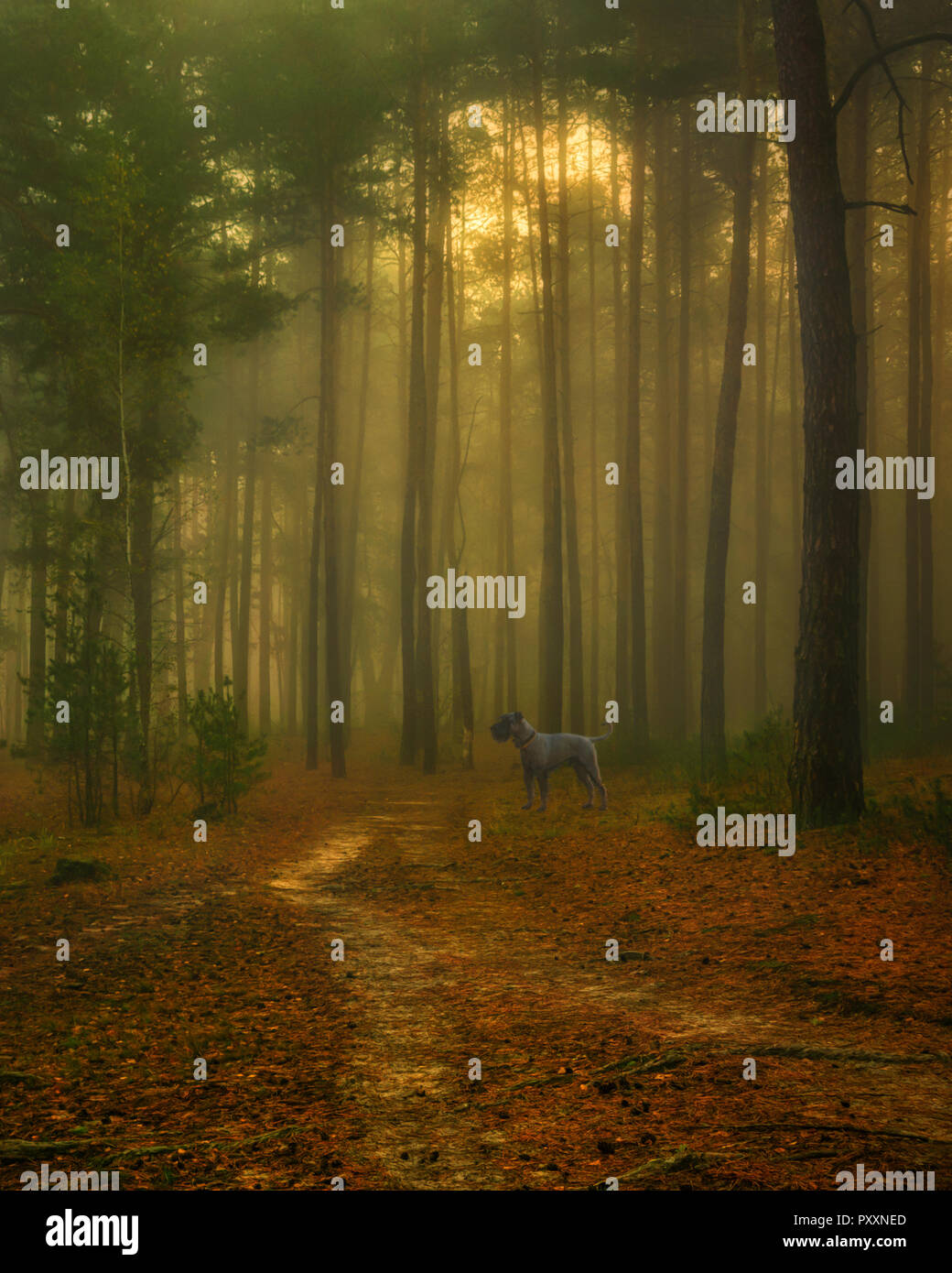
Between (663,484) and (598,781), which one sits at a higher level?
(663,484)

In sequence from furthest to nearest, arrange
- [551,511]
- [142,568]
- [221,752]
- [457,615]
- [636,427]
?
[457,615] → [636,427] → [551,511] → [142,568] → [221,752]

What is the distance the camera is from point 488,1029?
5648 millimetres

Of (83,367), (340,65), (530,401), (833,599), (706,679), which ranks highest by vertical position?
(340,65)

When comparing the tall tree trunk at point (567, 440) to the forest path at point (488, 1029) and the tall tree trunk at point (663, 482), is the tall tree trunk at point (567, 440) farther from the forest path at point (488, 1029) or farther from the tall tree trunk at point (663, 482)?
the forest path at point (488, 1029)

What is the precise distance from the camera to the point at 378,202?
80.1 feet

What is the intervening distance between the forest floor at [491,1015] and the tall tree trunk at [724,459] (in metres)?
4.95

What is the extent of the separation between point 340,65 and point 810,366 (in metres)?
15.6

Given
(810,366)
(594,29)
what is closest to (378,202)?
(594,29)

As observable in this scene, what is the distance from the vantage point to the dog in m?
15.3

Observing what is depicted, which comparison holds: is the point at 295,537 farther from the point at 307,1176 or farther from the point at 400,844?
the point at 307,1176

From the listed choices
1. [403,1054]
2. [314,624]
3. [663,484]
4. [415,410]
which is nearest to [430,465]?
[415,410]

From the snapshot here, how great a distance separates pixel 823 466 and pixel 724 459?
6.79m

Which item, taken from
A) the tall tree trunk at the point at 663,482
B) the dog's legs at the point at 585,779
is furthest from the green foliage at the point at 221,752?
the tall tree trunk at the point at 663,482

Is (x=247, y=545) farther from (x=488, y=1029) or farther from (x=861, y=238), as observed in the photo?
(x=488, y=1029)
